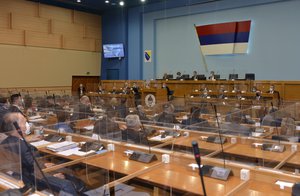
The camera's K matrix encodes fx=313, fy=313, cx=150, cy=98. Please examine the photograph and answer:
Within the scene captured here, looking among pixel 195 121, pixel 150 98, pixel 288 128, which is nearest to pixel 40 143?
pixel 195 121

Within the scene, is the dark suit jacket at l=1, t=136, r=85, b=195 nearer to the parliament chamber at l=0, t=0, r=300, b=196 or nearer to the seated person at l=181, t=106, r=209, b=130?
the parliament chamber at l=0, t=0, r=300, b=196

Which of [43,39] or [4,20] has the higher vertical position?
[4,20]

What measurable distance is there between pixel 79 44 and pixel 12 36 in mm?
3633

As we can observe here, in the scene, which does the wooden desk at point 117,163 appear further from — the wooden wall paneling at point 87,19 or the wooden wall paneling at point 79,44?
the wooden wall paneling at point 87,19

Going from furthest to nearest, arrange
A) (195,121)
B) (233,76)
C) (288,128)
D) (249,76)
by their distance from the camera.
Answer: (233,76) < (249,76) < (195,121) < (288,128)

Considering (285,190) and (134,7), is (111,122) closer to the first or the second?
(285,190)

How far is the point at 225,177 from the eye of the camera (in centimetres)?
280

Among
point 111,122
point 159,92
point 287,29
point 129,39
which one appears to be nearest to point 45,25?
point 129,39

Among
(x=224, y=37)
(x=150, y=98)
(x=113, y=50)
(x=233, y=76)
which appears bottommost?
(x=150, y=98)

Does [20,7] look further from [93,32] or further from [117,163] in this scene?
[117,163]

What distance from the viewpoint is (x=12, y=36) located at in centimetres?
1407

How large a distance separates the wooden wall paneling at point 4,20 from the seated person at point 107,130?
437 inches

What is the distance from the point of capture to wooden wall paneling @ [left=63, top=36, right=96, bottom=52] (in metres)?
16.3

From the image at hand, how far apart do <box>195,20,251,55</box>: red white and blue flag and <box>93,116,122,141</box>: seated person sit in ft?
31.4
